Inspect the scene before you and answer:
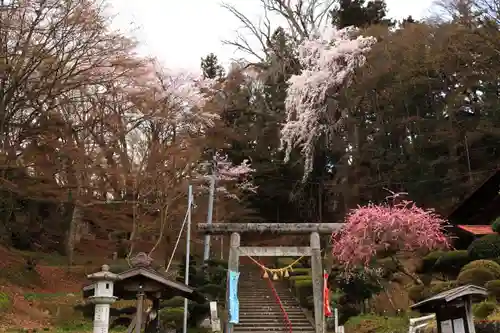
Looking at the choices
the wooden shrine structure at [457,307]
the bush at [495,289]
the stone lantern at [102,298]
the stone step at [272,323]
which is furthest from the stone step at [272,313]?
the wooden shrine structure at [457,307]

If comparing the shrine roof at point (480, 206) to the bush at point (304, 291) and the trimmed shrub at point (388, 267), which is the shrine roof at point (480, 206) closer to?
the trimmed shrub at point (388, 267)

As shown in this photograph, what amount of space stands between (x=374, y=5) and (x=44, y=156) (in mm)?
22340

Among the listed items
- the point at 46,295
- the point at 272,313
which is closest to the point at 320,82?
the point at 272,313

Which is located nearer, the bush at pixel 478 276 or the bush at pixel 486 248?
the bush at pixel 478 276

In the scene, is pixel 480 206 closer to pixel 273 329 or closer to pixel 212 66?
pixel 273 329

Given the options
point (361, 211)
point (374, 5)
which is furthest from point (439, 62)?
point (361, 211)

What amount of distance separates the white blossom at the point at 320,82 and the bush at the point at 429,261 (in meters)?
10.2

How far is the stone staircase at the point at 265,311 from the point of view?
1873cm

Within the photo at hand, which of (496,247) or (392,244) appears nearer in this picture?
(496,247)

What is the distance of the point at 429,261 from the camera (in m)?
18.5

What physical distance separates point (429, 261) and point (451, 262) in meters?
1.18

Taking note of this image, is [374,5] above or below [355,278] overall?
above

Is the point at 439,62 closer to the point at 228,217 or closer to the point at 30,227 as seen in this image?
the point at 228,217

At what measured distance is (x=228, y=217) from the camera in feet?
98.0
